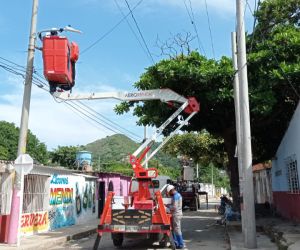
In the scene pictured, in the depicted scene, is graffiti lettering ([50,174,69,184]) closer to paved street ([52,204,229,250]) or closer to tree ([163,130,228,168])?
paved street ([52,204,229,250])

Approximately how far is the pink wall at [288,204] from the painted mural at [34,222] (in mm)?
10148

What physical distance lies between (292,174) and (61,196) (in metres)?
10.3

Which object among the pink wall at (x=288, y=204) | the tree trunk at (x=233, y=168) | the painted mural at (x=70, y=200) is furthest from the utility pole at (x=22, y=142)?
the tree trunk at (x=233, y=168)

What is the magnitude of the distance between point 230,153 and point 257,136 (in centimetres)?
299

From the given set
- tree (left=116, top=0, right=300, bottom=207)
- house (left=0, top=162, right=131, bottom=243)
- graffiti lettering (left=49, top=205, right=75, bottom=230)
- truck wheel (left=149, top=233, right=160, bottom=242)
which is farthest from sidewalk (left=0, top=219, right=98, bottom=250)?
tree (left=116, top=0, right=300, bottom=207)

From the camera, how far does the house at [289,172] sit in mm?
15773

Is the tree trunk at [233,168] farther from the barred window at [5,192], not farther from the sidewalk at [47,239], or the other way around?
the barred window at [5,192]

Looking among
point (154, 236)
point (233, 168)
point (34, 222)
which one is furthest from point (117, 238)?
point (233, 168)

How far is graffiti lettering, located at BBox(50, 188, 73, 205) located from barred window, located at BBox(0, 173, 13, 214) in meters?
3.70

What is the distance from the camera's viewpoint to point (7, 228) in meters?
13.8

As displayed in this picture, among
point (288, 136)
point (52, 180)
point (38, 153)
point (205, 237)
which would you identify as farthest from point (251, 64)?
point (38, 153)

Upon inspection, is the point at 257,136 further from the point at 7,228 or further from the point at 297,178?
the point at 7,228

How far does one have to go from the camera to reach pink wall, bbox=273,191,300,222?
1695 centimetres

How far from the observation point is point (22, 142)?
13.8 meters
